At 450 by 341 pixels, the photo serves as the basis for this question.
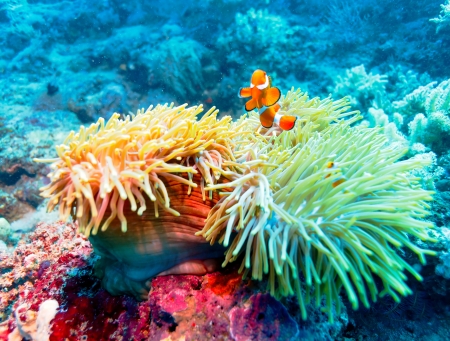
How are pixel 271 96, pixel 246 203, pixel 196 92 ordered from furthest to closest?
→ pixel 196 92
pixel 271 96
pixel 246 203

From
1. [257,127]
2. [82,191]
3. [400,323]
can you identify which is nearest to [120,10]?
[257,127]

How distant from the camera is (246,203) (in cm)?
152

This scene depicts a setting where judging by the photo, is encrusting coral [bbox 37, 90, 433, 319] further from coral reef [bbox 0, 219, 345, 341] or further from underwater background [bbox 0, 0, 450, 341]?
underwater background [bbox 0, 0, 450, 341]

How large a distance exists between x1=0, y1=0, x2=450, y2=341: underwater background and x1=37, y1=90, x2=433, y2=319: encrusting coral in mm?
254

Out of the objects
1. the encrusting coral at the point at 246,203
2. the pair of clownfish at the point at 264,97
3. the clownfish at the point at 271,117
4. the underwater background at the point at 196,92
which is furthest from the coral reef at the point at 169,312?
the pair of clownfish at the point at 264,97

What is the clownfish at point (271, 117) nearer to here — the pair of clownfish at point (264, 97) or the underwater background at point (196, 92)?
the pair of clownfish at point (264, 97)

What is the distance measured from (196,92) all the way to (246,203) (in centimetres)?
648

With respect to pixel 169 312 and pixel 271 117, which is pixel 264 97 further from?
pixel 169 312

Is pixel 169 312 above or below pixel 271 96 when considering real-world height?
below

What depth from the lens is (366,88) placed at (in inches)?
232

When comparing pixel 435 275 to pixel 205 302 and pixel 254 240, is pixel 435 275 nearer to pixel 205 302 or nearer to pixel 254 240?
pixel 254 240

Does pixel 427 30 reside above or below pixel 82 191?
above

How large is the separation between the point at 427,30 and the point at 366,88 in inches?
148

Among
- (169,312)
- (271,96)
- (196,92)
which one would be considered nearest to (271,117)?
(271,96)
